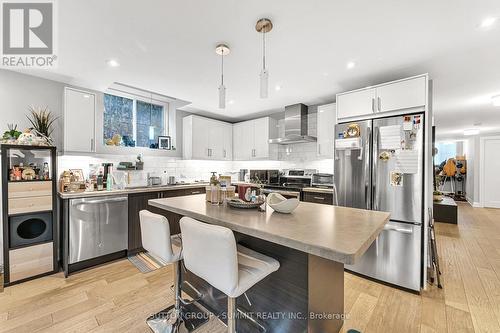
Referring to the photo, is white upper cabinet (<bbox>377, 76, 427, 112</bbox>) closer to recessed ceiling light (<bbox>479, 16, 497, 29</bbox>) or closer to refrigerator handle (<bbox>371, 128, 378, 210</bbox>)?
refrigerator handle (<bbox>371, 128, 378, 210</bbox>)

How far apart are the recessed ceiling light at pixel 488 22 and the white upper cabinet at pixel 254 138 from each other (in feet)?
10.3

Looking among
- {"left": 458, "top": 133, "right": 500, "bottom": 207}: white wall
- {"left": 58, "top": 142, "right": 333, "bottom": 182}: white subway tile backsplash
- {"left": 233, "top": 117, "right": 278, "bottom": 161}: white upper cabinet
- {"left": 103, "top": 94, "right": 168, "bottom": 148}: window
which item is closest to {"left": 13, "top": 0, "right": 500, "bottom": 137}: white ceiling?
{"left": 103, "top": 94, "right": 168, "bottom": 148}: window

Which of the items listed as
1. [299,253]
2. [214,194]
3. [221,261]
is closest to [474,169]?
[299,253]

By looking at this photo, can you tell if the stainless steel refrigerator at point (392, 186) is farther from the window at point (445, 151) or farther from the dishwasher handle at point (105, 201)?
the window at point (445, 151)

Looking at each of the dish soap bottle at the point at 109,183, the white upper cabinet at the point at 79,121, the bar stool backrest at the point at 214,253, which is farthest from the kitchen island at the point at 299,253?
the white upper cabinet at the point at 79,121

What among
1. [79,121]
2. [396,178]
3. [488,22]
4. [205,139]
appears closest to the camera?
[488,22]

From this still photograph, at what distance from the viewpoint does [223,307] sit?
73.7 inches

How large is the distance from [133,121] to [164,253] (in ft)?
10.4

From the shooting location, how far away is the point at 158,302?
215cm

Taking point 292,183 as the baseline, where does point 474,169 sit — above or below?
above

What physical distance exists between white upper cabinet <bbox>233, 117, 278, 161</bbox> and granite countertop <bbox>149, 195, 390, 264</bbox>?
287 centimetres

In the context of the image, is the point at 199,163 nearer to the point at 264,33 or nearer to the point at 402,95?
the point at 264,33

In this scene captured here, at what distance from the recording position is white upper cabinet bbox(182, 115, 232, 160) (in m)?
4.36

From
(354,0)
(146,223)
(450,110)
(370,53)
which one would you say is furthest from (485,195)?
(146,223)
